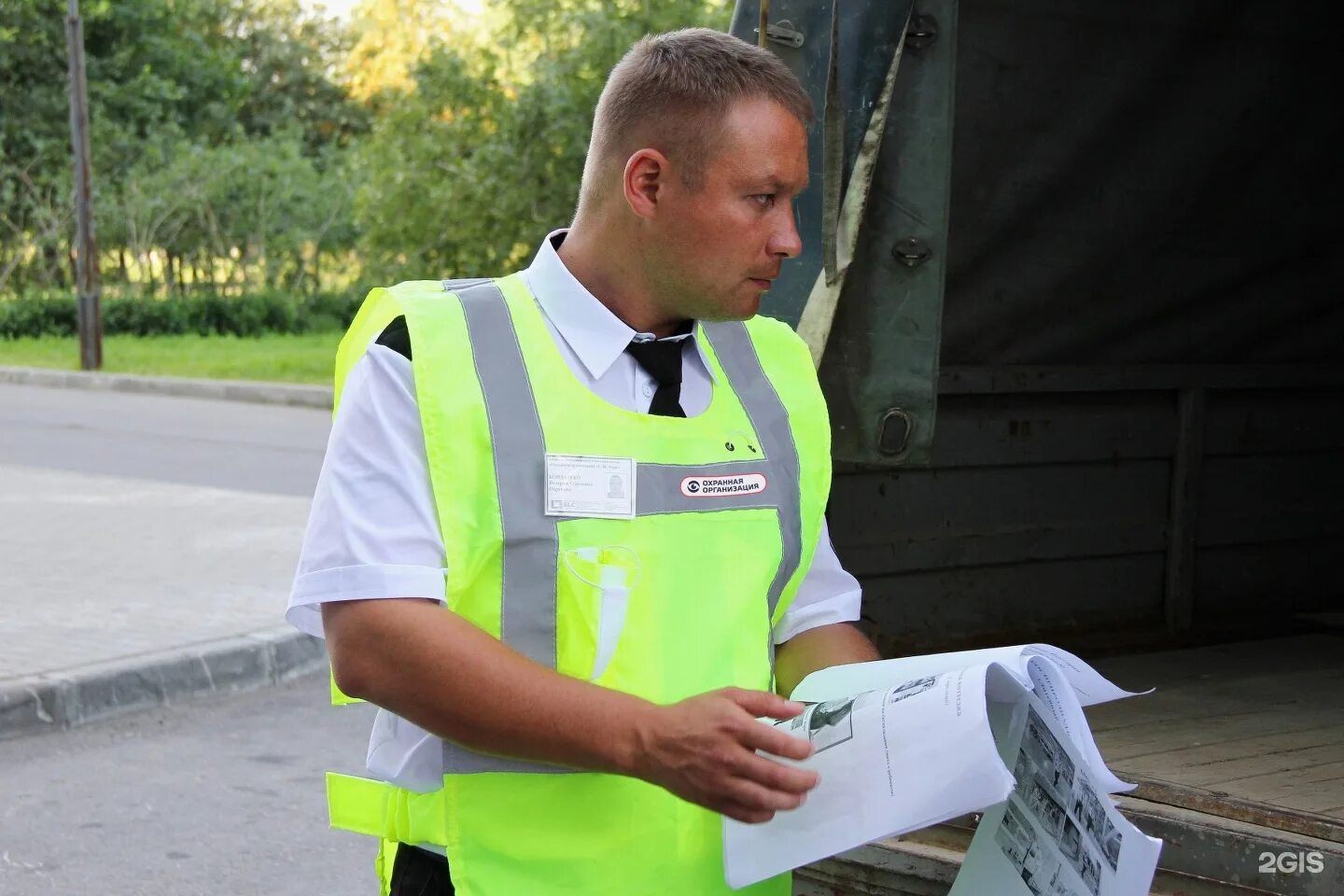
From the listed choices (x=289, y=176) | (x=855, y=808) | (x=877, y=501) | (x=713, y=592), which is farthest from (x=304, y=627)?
(x=289, y=176)

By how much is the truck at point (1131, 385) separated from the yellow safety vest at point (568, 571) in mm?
980

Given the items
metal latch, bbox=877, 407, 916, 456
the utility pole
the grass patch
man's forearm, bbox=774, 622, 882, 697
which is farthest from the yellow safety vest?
the utility pole

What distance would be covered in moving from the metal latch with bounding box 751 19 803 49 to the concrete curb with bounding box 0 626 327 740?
4.03m

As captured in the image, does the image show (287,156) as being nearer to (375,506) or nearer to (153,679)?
(153,679)

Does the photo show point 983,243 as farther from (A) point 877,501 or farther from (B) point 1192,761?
(B) point 1192,761

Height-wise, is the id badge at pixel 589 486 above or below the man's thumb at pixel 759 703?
above

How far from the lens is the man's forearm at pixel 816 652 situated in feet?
6.79

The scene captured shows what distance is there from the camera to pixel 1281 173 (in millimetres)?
4168

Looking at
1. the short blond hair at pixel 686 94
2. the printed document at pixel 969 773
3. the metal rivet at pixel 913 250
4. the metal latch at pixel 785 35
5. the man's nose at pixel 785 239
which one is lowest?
the printed document at pixel 969 773

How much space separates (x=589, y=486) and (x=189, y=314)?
27284 mm

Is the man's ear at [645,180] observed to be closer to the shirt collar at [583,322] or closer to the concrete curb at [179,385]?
the shirt collar at [583,322]

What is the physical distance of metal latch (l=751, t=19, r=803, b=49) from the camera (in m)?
2.76

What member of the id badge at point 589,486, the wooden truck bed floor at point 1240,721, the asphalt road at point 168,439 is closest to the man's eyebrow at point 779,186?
the id badge at point 589,486

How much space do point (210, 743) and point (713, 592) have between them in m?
4.30
